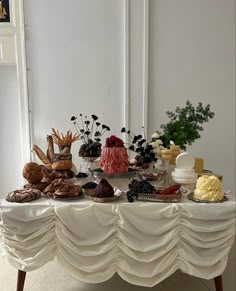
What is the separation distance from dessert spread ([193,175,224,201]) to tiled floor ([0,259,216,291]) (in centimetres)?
66

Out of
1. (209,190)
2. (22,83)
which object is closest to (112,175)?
(209,190)

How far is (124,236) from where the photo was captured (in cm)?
A: 141

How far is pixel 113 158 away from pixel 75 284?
2.50 feet

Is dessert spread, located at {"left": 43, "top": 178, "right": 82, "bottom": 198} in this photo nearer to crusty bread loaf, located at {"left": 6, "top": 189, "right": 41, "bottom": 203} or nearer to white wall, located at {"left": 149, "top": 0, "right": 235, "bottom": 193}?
crusty bread loaf, located at {"left": 6, "top": 189, "right": 41, "bottom": 203}

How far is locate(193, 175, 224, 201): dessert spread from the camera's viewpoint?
4.77ft

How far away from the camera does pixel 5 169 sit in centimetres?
289

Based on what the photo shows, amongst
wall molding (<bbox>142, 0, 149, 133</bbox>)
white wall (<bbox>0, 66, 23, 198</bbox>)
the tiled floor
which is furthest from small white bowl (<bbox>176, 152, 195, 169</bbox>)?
white wall (<bbox>0, 66, 23, 198</bbox>)

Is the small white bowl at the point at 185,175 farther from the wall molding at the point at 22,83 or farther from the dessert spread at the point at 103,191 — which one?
the wall molding at the point at 22,83

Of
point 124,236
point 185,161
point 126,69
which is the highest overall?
point 126,69

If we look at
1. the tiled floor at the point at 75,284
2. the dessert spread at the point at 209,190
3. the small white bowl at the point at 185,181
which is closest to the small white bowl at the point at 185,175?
the small white bowl at the point at 185,181

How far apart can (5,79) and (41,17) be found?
62cm

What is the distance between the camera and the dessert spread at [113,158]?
5.85ft

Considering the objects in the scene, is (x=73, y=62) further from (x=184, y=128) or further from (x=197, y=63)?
(x=184, y=128)

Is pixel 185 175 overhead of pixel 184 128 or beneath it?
beneath
